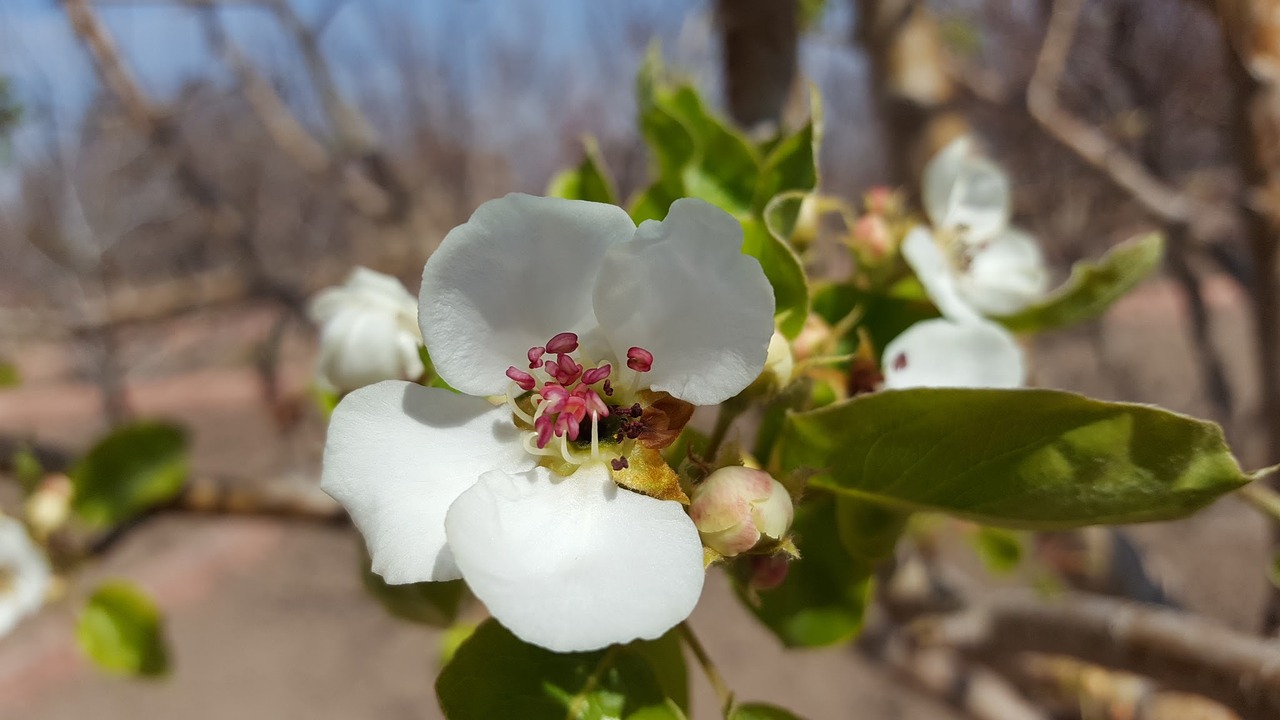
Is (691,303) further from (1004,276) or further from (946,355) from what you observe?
(1004,276)

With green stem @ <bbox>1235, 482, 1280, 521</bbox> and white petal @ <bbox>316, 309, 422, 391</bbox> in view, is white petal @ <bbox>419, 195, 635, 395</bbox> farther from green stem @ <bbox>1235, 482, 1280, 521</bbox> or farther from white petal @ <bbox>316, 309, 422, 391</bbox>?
green stem @ <bbox>1235, 482, 1280, 521</bbox>

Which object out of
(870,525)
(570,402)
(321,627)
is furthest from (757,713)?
(321,627)

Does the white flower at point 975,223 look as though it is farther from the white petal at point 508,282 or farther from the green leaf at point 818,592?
the white petal at point 508,282


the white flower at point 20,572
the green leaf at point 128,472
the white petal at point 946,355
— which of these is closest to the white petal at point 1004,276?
the white petal at point 946,355

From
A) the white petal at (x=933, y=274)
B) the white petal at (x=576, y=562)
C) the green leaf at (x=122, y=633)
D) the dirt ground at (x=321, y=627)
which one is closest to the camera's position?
the white petal at (x=576, y=562)

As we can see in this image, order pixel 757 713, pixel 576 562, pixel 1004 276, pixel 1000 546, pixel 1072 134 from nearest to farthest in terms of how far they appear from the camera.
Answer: pixel 576 562 < pixel 757 713 < pixel 1004 276 < pixel 1000 546 < pixel 1072 134
